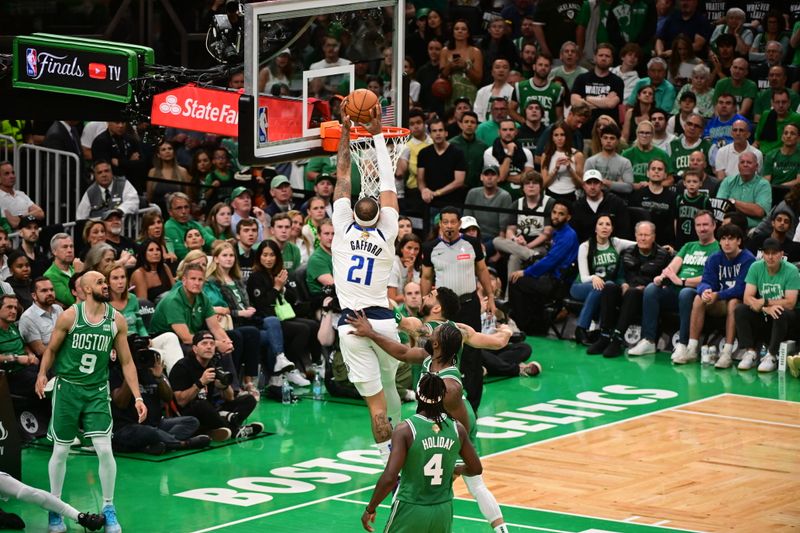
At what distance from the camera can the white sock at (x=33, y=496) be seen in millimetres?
11367

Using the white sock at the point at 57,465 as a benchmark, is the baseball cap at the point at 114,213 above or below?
above

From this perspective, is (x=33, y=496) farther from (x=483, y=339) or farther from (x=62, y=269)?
(x=62, y=269)

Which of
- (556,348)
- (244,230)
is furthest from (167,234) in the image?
(556,348)

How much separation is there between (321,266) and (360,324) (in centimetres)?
581

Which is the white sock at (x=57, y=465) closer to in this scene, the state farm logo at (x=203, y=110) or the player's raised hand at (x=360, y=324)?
the player's raised hand at (x=360, y=324)

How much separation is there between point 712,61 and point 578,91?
2.09 m

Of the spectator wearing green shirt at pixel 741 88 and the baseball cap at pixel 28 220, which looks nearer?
the baseball cap at pixel 28 220

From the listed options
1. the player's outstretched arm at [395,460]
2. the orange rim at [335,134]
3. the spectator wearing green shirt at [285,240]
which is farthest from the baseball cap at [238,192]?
the player's outstretched arm at [395,460]

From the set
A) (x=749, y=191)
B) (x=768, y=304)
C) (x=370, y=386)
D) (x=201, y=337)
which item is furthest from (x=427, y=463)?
(x=749, y=191)

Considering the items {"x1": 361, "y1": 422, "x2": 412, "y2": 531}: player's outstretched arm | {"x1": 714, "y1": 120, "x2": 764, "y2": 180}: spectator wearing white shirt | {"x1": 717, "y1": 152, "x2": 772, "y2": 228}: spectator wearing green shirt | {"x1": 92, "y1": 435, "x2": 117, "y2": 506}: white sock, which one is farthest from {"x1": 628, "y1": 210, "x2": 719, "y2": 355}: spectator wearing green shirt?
{"x1": 361, "y1": 422, "x2": 412, "y2": 531}: player's outstretched arm

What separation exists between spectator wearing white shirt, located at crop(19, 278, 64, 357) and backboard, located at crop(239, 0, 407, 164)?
3.18 meters

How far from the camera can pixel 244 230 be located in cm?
1752

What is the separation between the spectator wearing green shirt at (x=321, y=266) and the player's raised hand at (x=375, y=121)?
5473mm

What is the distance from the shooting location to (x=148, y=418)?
561 inches
